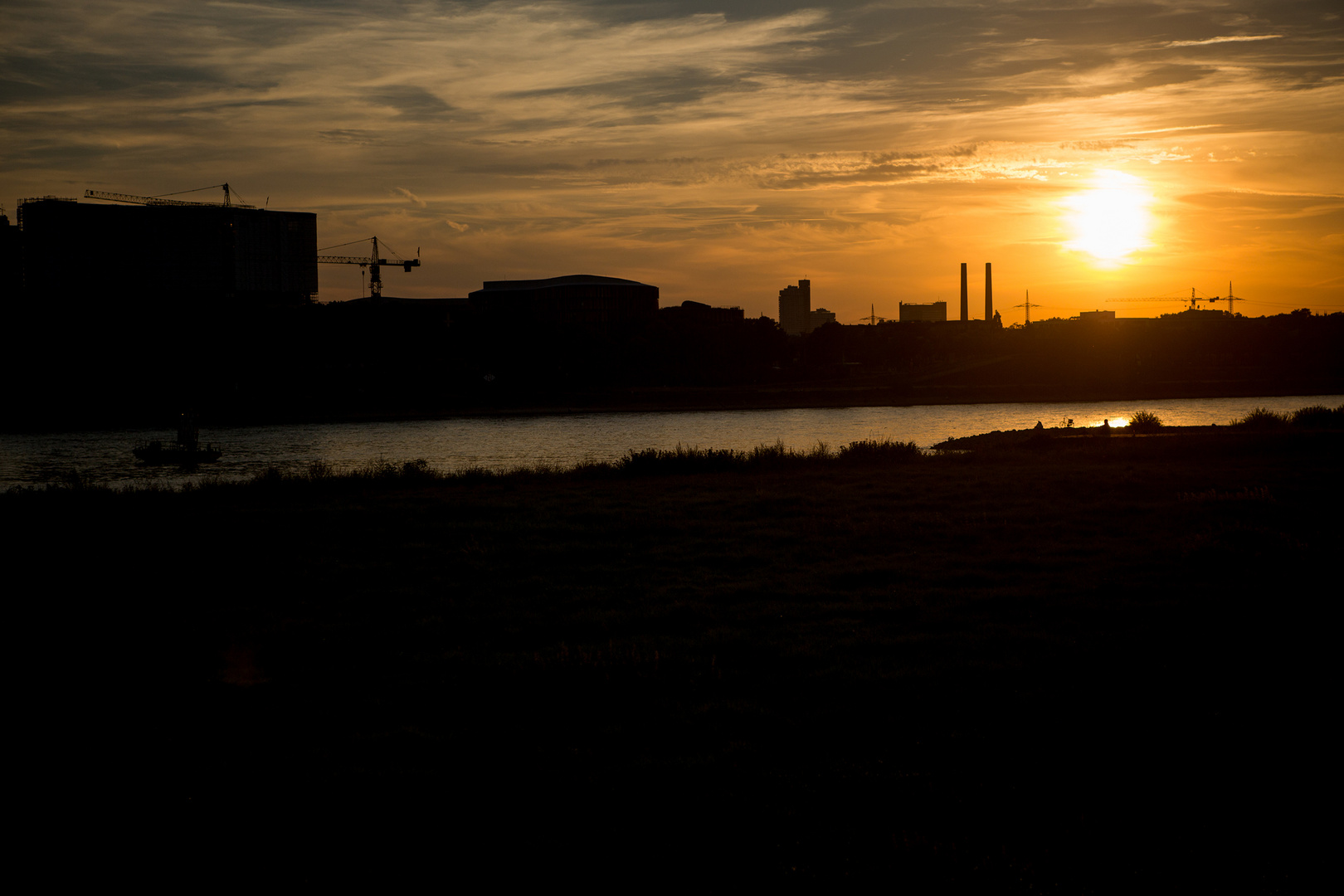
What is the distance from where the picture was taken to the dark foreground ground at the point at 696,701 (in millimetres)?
6676

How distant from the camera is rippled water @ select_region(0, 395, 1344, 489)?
5972 cm

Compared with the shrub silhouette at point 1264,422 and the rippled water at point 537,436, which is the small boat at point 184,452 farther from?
the shrub silhouette at point 1264,422

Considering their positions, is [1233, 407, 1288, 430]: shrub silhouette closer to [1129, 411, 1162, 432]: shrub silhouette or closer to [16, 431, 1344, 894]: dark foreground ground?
[1129, 411, 1162, 432]: shrub silhouette

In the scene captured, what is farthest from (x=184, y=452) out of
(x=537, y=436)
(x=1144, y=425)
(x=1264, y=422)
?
(x=1264, y=422)

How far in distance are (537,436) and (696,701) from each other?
3064 inches

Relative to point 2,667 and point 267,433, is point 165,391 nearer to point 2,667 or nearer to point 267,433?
point 267,433

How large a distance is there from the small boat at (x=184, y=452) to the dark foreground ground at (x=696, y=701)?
3489 cm

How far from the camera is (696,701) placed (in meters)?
9.50

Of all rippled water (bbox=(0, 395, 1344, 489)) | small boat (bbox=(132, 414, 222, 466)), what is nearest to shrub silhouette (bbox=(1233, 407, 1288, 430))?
rippled water (bbox=(0, 395, 1344, 489))

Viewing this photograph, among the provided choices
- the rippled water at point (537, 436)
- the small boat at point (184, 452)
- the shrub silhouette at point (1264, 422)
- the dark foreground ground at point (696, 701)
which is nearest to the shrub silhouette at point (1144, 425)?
the shrub silhouette at point (1264, 422)

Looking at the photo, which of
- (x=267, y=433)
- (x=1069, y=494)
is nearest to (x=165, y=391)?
(x=267, y=433)

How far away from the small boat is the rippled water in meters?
0.72

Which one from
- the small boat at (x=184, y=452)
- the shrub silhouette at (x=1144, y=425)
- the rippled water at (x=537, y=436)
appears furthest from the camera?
the rippled water at (x=537, y=436)

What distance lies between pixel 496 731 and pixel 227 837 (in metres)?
2.50
